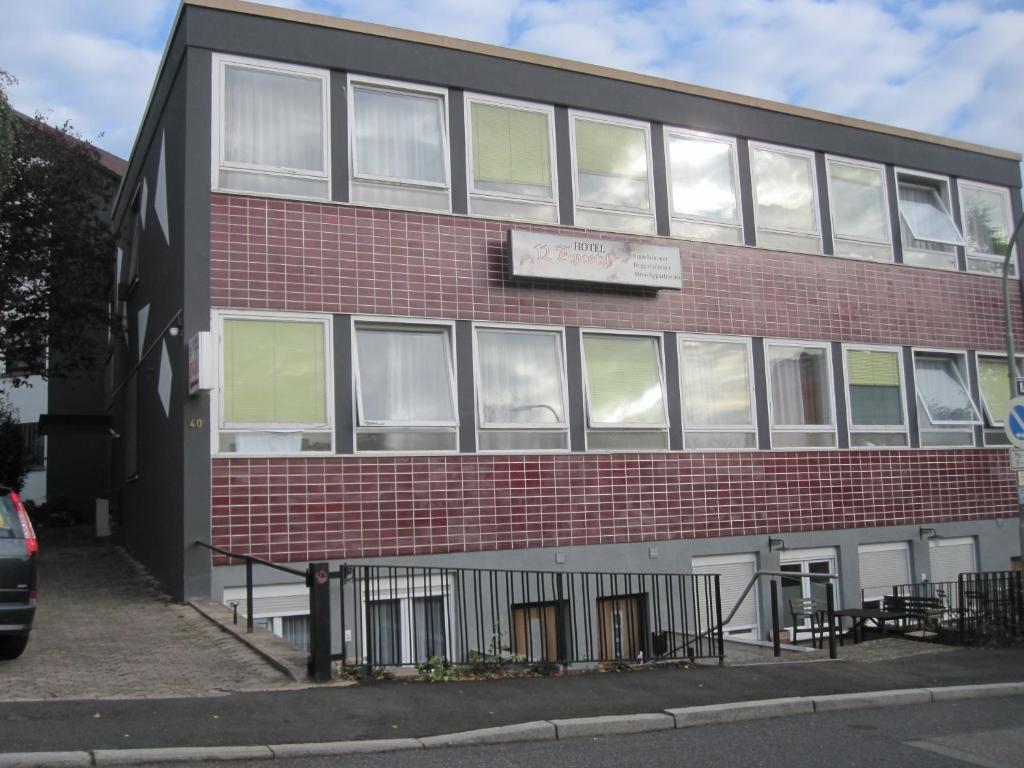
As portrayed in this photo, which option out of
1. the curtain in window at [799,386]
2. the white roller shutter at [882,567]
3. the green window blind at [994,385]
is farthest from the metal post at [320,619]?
the green window blind at [994,385]

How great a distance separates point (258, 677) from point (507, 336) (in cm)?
688

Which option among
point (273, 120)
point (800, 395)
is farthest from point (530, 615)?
point (273, 120)

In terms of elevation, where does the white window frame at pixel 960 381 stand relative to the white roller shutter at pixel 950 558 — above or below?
above

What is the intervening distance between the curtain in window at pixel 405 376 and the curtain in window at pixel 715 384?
4.00 meters

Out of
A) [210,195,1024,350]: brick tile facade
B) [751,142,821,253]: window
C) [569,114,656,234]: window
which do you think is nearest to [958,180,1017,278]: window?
[210,195,1024,350]: brick tile facade

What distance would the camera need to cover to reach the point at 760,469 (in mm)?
16031

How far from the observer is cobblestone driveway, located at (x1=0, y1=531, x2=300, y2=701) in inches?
Result: 316

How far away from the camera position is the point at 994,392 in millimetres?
19344

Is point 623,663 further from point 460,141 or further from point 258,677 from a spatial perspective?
point 460,141

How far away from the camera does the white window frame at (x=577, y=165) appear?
15102 millimetres

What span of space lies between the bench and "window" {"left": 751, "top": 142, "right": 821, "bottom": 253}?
585cm

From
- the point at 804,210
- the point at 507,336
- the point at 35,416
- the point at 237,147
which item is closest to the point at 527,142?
the point at 507,336

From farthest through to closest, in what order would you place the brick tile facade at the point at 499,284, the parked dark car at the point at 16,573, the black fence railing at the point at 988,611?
the black fence railing at the point at 988,611 → the brick tile facade at the point at 499,284 → the parked dark car at the point at 16,573

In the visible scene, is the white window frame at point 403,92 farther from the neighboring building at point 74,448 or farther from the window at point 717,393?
the neighboring building at point 74,448
